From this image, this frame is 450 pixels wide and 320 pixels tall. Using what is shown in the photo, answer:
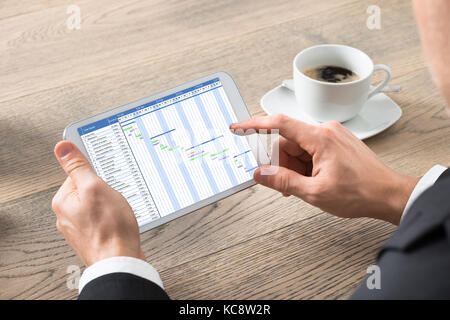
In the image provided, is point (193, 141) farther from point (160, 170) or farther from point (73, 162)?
point (73, 162)

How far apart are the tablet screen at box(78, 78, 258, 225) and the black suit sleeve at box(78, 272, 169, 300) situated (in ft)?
0.45

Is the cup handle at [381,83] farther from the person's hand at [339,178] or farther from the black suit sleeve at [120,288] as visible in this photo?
the black suit sleeve at [120,288]

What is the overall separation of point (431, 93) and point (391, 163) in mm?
229

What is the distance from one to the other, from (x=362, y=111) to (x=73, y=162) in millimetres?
559

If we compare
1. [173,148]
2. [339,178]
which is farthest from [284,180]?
[173,148]

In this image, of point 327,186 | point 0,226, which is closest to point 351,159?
point 327,186

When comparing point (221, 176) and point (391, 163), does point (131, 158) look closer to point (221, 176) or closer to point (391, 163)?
point (221, 176)

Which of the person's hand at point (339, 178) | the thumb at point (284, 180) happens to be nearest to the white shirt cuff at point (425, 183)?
the person's hand at point (339, 178)

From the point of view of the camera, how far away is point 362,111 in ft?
3.17

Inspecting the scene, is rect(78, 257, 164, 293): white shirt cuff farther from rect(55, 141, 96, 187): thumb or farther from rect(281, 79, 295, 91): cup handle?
rect(281, 79, 295, 91): cup handle

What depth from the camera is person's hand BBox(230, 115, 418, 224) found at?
2.47 feet

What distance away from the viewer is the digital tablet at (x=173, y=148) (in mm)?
776
